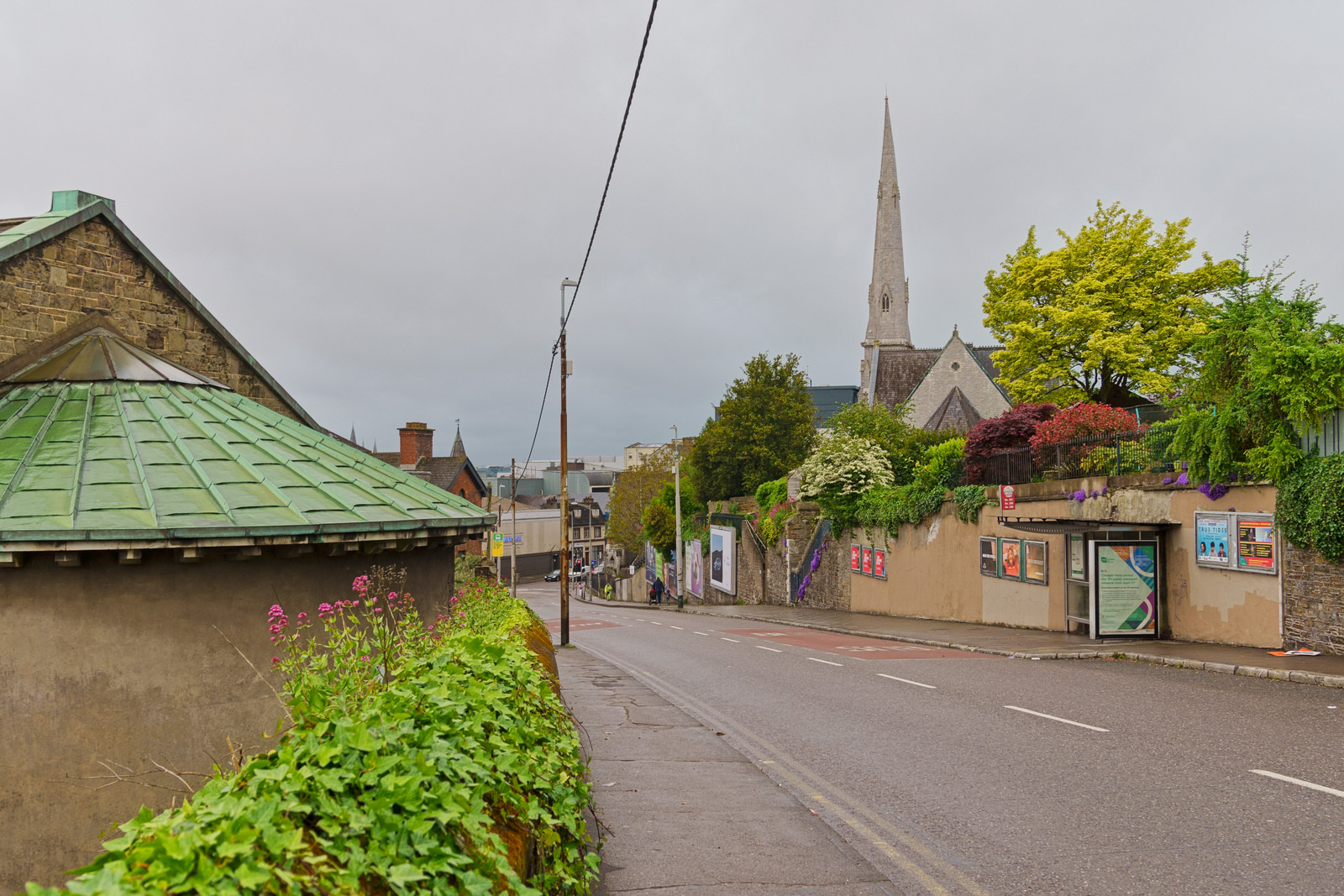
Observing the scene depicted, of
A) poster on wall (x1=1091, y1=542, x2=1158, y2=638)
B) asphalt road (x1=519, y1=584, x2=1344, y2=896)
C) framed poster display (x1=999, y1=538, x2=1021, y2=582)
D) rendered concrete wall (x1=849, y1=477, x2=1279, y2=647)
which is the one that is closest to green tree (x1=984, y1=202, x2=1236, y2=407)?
rendered concrete wall (x1=849, y1=477, x2=1279, y2=647)

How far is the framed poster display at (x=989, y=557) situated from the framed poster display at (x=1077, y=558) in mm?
4068

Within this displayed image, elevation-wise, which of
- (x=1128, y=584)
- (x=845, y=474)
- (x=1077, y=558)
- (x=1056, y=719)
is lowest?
(x=1056, y=719)

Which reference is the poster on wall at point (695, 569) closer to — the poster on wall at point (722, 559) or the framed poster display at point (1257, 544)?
the poster on wall at point (722, 559)

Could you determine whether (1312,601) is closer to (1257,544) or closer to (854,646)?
(1257,544)

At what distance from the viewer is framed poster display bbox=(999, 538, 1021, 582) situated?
21.8 metres

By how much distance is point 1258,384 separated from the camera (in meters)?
14.5

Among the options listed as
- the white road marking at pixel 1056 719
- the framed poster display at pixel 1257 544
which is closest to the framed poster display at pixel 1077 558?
the framed poster display at pixel 1257 544

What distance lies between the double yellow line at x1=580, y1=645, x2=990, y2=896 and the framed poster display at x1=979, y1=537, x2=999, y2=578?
1440cm

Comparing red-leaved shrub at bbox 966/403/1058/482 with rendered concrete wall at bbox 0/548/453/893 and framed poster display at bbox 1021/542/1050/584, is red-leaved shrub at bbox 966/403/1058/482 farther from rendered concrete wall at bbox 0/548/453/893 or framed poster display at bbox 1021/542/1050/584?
rendered concrete wall at bbox 0/548/453/893

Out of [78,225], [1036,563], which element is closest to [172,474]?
[78,225]

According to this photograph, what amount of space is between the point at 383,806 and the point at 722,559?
44.2 m

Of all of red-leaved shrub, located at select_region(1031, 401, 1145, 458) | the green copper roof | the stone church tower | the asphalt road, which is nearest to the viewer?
the asphalt road

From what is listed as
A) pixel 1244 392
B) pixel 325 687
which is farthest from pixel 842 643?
pixel 325 687

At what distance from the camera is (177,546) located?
7.37m
